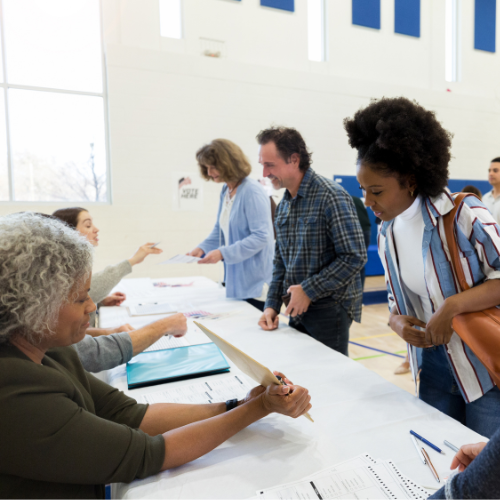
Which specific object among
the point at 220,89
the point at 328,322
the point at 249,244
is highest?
the point at 220,89

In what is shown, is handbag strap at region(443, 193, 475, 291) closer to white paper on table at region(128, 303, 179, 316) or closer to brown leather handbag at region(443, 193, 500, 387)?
brown leather handbag at region(443, 193, 500, 387)

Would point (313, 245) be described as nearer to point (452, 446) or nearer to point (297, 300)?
point (297, 300)

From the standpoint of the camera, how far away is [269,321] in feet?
5.78

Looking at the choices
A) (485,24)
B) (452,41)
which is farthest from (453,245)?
(485,24)

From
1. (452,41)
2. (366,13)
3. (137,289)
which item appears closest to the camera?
(137,289)

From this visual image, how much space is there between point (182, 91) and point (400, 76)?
12.2 feet

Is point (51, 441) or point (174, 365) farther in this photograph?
point (174, 365)

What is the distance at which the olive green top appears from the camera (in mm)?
634

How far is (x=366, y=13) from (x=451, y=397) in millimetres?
6495

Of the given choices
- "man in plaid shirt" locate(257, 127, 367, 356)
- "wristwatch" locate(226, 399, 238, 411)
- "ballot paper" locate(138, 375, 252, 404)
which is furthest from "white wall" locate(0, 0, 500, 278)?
"wristwatch" locate(226, 399, 238, 411)

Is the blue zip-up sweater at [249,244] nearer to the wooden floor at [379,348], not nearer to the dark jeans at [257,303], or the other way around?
the dark jeans at [257,303]

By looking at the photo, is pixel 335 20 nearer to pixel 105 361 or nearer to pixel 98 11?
pixel 98 11

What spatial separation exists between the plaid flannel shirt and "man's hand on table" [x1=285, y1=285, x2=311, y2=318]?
21mm

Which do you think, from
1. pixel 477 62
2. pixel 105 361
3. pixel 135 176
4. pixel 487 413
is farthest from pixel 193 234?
pixel 477 62
